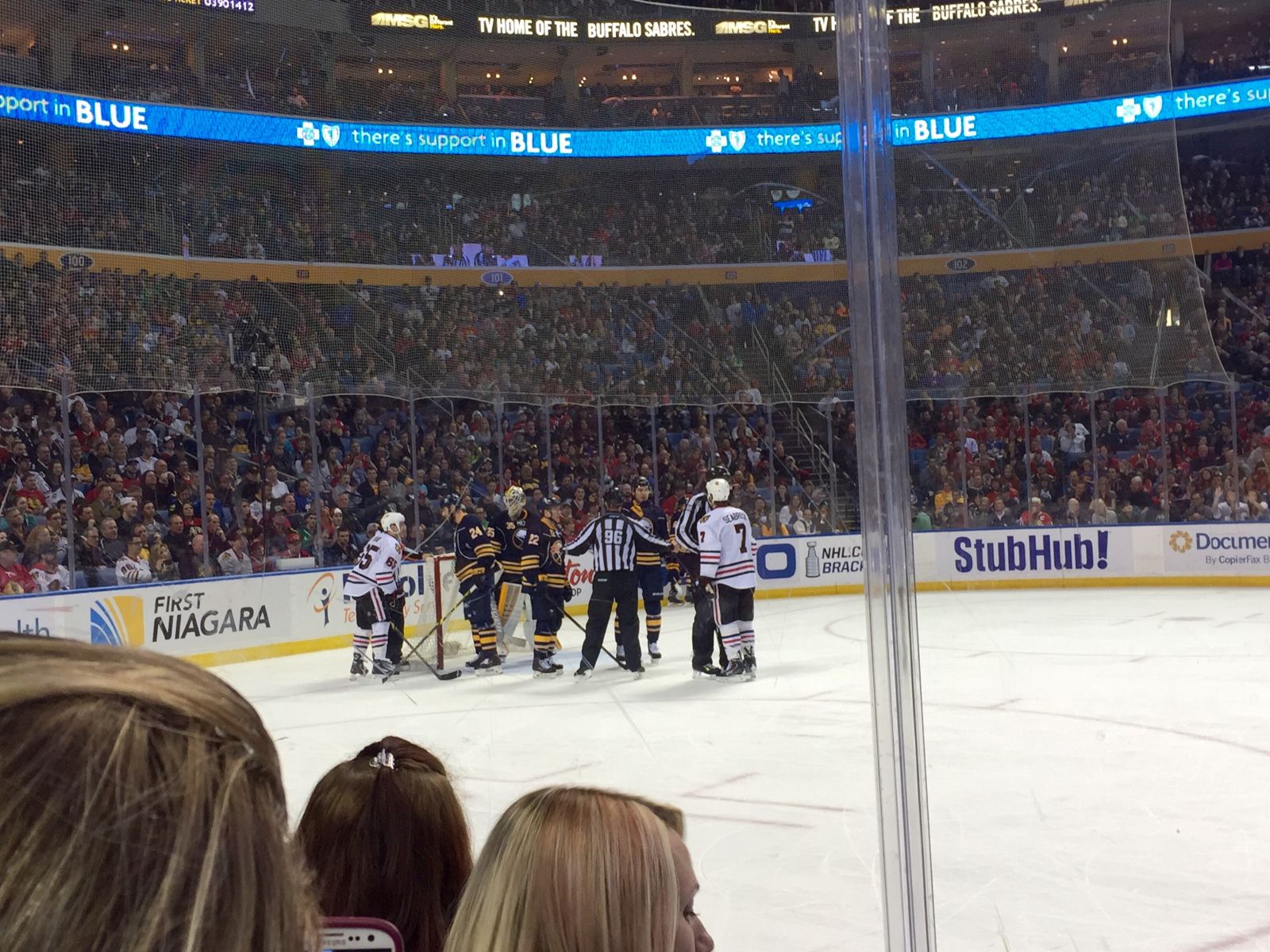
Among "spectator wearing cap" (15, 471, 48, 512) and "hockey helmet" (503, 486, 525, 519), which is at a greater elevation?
"spectator wearing cap" (15, 471, 48, 512)

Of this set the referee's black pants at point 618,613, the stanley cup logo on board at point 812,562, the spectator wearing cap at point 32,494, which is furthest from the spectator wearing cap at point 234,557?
the stanley cup logo on board at point 812,562

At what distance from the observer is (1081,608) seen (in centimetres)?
650

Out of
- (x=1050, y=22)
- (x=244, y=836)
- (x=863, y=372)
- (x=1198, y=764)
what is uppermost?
(x=1050, y=22)

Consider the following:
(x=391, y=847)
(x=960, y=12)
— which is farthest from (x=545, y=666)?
(x=391, y=847)

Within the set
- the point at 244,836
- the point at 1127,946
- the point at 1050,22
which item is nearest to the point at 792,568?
the point at 1050,22

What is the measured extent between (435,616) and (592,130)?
3.02m

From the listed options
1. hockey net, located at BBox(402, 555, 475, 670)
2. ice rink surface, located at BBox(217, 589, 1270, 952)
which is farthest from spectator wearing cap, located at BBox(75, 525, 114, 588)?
hockey net, located at BBox(402, 555, 475, 670)

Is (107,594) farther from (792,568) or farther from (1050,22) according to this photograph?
(1050,22)

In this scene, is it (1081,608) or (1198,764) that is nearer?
(1198,764)

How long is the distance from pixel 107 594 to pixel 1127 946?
552 cm

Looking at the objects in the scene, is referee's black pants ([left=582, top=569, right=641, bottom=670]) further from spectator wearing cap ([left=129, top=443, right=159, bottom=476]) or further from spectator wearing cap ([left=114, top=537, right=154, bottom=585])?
spectator wearing cap ([left=129, top=443, right=159, bottom=476])

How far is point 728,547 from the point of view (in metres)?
6.04

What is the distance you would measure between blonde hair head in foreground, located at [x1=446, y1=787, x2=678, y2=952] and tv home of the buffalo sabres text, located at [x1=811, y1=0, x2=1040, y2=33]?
260 cm

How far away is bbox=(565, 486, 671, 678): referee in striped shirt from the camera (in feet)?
20.8
